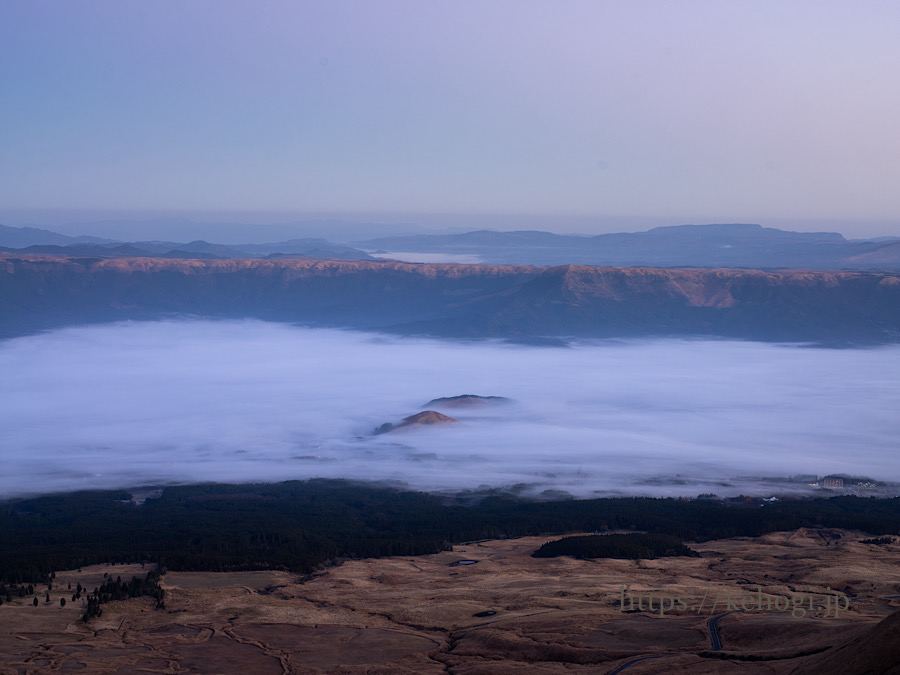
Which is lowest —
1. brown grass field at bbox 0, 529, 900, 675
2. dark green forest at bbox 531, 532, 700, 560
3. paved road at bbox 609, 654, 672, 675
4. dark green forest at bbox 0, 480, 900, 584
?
dark green forest at bbox 0, 480, 900, 584

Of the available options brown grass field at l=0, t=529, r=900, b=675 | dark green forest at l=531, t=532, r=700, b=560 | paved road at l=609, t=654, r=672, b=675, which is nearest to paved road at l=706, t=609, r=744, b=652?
brown grass field at l=0, t=529, r=900, b=675

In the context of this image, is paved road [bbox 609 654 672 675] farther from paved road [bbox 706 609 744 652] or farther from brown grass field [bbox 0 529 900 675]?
paved road [bbox 706 609 744 652]

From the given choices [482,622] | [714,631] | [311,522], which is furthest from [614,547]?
[714,631]

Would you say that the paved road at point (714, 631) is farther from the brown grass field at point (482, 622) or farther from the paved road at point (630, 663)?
the paved road at point (630, 663)

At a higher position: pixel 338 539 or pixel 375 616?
pixel 375 616

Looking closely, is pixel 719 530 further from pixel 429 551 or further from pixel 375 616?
pixel 375 616

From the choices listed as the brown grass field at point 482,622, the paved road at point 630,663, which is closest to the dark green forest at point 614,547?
the brown grass field at point 482,622

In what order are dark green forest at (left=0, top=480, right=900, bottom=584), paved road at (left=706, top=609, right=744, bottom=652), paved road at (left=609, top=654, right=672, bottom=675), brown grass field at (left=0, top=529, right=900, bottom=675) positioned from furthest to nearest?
dark green forest at (left=0, top=480, right=900, bottom=584)
paved road at (left=706, top=609, right=744, bottom=652)
brown grass field at (left=0, top=529, right=900, bottom=675)
paved road at (left=609, top=654, right=672, bottom=675)

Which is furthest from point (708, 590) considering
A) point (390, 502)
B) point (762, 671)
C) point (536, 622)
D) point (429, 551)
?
point (390, 502)
